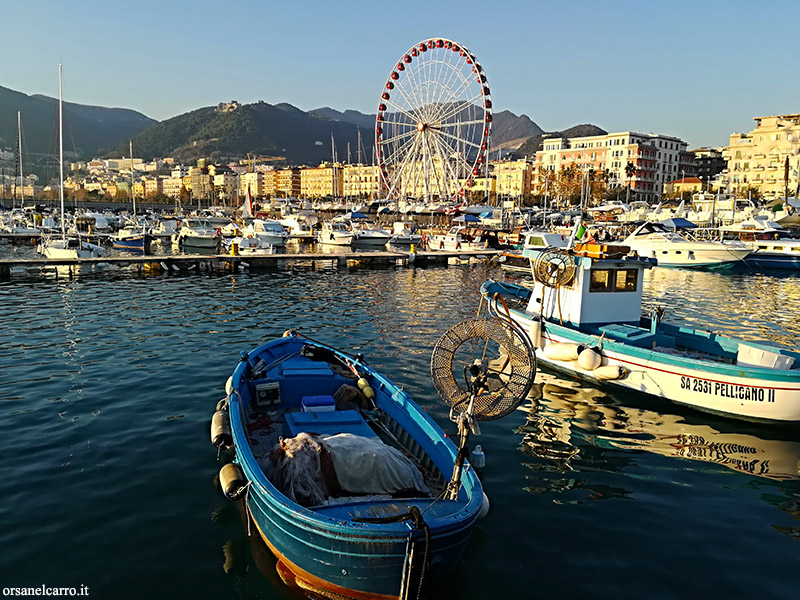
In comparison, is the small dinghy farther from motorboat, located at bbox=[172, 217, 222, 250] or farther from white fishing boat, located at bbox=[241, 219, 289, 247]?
white fishing boat, located at bbox=[241, 219, 289, 247]

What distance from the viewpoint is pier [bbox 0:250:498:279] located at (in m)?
35.2

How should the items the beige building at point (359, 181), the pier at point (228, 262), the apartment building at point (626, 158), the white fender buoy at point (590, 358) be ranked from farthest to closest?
the beige building at point (359, 181) < the apartment building at point (626, 158) < the pier at point (228, 262) < the white fender buoy at point (590, 358)

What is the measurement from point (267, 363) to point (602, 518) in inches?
305

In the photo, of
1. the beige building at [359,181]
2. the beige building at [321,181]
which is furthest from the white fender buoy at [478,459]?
the beige building at [321,181]

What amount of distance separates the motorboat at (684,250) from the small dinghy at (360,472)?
121ft

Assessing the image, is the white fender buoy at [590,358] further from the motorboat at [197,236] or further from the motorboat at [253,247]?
the motorboat at [197,236]

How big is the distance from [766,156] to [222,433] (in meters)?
123

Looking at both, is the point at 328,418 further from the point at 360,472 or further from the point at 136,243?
the point at 136,243

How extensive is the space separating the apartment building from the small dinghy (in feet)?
410
